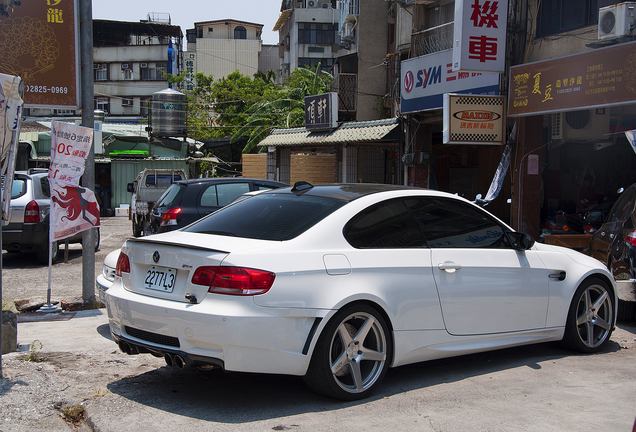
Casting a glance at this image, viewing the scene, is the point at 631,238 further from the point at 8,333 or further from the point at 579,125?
the point at 579,125

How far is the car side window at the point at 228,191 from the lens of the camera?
10.6 metres

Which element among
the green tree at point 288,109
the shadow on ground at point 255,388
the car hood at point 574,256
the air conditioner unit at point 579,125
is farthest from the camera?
the green tree at point 288,109

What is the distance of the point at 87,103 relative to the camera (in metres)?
8.15

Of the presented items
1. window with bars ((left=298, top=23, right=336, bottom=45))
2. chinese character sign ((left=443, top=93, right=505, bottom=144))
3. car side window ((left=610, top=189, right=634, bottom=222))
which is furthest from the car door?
window with bars ((left=298, top=23, right=336, bottom=45))

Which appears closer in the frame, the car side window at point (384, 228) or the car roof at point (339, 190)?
the car side window at point (384, 228)

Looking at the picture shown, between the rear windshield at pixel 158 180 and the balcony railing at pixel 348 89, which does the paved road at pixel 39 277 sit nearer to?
the rear windshield at pixel 158 180

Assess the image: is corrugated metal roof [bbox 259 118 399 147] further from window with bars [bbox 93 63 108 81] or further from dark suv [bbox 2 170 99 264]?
window with bars [bbox 93 63 108 81]

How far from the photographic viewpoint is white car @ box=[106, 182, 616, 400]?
3.92 meters

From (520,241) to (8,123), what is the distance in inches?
166

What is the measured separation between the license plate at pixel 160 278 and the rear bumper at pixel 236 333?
0.11 m

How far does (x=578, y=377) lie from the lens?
4.93m

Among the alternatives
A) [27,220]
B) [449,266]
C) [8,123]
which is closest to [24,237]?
[27,220]

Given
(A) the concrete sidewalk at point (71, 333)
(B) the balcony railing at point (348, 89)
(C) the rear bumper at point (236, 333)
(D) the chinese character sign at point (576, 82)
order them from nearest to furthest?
(C) the rear bumper at point (236, 333), (A) the concrete sidewalk at point (71, 333), (D) the chinese character sign at point (576, 82), (B) the balcony railing at point (348, 89)

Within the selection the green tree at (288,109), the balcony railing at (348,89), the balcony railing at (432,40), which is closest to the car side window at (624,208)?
the balcony railing at (432,40)
